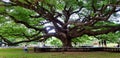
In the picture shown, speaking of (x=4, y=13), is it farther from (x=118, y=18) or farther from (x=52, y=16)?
(x=118, y=18)

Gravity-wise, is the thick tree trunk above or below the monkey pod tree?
below

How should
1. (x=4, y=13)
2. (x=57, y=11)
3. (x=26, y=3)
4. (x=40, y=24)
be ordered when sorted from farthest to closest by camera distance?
(x=40, y=24)
(x=57, y=11)
(x=4, y=13)
(x=26, y=3)

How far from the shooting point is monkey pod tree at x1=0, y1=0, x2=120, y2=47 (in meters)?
19.1

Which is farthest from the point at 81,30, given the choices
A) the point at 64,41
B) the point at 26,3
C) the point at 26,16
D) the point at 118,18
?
the point at 26,3

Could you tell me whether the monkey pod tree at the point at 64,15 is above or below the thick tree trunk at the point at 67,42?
above

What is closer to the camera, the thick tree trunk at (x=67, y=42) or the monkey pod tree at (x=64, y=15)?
the monkey pod tree at (x=64, y=15)

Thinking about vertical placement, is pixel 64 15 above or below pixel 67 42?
above

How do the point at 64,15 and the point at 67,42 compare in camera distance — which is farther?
the point at 64,15

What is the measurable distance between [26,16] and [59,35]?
3.86 metres

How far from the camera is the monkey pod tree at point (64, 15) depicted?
62.8 ft

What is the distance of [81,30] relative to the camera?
2378 centimetres

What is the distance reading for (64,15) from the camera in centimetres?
2573

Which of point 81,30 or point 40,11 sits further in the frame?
point 81,30

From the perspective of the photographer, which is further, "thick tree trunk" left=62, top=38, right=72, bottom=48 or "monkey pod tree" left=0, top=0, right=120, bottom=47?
"thick tree trunk" left=62, top=38, right=72, bottom=48
